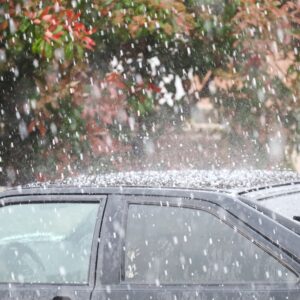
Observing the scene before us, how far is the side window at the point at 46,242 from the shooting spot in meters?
4.12

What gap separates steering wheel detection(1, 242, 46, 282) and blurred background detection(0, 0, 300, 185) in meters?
3.55

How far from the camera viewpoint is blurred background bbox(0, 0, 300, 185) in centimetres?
823

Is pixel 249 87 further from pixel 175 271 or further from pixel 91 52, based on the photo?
pixel 175 271

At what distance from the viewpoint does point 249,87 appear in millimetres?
9281

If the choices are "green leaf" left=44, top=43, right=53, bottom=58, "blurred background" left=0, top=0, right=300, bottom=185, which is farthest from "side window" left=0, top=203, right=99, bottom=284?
"blurred background" left=0, top=0, right=300, bottom=185

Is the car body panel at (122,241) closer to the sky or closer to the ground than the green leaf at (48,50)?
closer to the ground

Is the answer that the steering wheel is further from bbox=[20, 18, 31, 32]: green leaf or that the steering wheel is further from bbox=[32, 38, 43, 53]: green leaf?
bbox=[20, 18, 31, 32]: green leaf

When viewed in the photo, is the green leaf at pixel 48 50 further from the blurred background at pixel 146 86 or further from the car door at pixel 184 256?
the car door at pixel 184 256

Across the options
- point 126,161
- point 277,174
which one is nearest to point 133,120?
point 126,161

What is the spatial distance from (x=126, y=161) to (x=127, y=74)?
96 cm

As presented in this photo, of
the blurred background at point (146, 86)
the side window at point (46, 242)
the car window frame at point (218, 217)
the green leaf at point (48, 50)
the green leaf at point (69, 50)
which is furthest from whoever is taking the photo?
the blurred background at point (146, 86)

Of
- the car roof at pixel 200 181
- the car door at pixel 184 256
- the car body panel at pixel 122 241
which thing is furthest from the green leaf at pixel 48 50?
the car door at pixel 184 256

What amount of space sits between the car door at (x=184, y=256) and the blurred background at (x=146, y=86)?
4193mm

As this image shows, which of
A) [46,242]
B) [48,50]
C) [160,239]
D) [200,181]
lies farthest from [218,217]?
[48,50]
